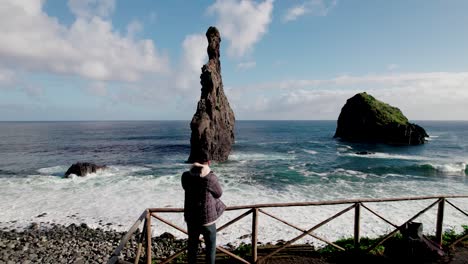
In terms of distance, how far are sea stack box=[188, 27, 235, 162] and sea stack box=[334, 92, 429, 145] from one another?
46168 millimetres

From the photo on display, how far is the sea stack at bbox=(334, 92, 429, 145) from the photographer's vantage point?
72188 millimetres

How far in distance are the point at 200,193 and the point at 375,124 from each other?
8385 centimetres

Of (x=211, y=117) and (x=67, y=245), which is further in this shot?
(x=211, y=117)

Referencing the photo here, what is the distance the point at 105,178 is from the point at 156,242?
17964 mm

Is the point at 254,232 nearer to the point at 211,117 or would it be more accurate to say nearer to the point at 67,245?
the point at 67,245

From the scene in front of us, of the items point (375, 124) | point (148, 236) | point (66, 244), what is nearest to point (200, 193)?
point (148, 236)

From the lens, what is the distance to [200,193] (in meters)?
4.62

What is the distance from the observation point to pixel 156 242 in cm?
1269

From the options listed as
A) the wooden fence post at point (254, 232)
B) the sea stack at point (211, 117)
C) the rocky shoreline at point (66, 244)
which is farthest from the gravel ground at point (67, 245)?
the sea stack at point (211, 117)

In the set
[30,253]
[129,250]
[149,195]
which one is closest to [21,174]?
[149,195]

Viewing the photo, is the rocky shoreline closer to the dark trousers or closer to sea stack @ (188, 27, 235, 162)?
the dark trousers

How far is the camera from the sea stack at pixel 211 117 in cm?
4081

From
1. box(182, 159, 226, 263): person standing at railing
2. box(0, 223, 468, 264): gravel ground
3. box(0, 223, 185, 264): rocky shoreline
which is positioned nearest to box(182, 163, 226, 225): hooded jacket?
box(182, 159, 226, 263): person standing at railing

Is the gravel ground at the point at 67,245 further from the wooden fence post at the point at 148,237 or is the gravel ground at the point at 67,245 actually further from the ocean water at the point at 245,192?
the wooden fence post at the point at 148,237
